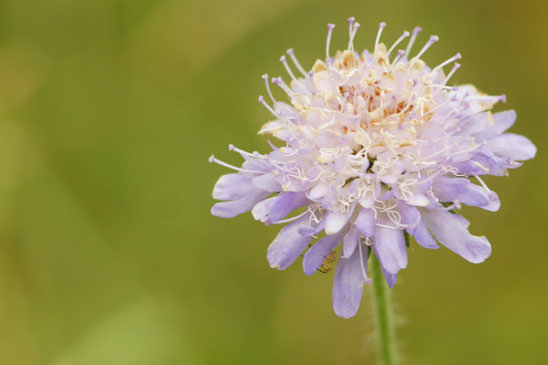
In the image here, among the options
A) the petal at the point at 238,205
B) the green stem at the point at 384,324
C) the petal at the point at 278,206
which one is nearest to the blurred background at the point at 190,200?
the green stem at the point at 384,324

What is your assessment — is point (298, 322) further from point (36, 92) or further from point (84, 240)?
point (36, 92)

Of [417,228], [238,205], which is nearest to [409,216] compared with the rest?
[417,228]

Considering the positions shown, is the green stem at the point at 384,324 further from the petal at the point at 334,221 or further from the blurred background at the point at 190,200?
the blurred background at the point at 190,200

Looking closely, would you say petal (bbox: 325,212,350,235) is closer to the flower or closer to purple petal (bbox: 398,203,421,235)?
the flower

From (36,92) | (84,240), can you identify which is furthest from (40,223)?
(36,92)

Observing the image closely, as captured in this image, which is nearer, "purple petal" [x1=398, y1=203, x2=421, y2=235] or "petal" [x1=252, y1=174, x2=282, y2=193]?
"purple petal" [x1=398, y1=203, x2=421, y2=235]

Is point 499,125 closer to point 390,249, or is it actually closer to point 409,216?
point 409,216

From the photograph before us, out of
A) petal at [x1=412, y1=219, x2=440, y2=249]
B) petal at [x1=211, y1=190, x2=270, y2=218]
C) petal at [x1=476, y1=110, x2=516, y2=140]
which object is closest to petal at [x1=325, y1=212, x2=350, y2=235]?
petal at [x1=412, y1=219, x2=440, y2=249]

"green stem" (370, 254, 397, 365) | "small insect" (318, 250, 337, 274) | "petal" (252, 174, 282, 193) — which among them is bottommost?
"green stem" (370, 254, 397, 365)
